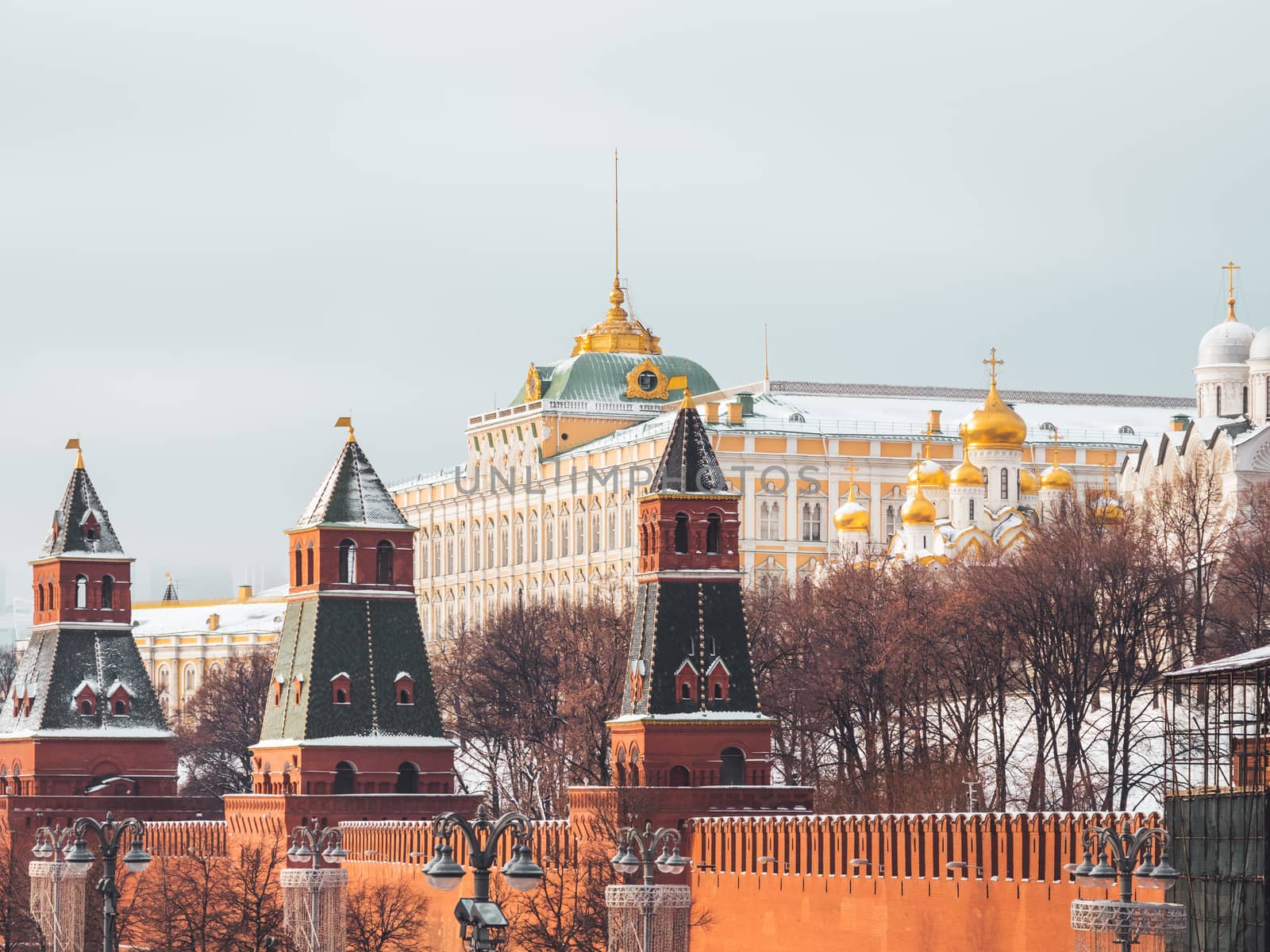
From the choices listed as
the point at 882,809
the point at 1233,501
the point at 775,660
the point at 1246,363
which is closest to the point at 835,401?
the point at 1246,363

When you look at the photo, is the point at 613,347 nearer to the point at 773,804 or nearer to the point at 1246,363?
the point at 1246,363

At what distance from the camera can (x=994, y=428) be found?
124 m

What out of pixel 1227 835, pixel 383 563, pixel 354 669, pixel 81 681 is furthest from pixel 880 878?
pixel 81 681

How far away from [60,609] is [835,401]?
58509 mm

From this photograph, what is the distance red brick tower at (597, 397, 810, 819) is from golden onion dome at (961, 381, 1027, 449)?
5445 centimetres

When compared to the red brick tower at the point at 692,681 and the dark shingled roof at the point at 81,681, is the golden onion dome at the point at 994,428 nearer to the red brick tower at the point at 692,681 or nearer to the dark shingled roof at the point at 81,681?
the dark shingled roof at the point at 81,681

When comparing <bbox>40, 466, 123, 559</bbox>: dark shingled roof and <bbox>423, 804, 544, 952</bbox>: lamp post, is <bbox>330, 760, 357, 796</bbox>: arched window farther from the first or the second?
<bbox>423, 804, 544, 952</bbox>: lamp post

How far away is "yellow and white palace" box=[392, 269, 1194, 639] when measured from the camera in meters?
130

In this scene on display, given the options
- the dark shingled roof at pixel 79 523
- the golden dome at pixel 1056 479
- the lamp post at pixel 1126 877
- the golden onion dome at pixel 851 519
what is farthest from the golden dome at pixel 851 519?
the lamp post at pixel 1126 877

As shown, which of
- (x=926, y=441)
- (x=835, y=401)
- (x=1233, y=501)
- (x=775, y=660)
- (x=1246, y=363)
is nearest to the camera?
(x=775, y=660)

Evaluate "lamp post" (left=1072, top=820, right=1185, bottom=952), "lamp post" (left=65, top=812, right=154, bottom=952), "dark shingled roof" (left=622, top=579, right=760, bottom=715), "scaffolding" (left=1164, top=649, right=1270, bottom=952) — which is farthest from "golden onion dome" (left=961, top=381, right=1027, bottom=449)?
"lamp post" (left=1072, top=820, right=1185, bottom=952)

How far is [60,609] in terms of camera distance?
302 ft

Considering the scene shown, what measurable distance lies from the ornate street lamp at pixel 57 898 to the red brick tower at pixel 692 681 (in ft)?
39.9

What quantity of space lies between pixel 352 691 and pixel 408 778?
96.8 inches
